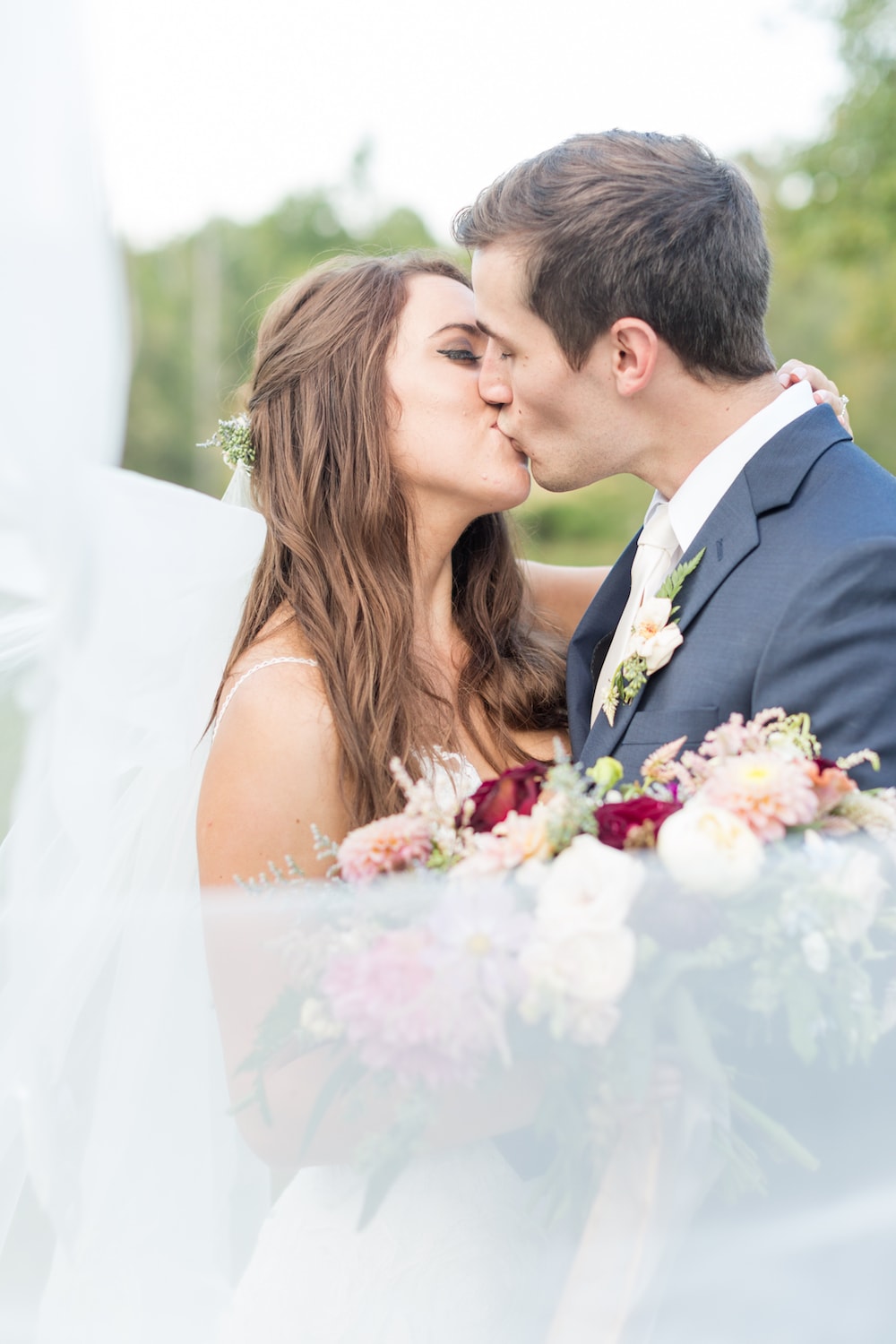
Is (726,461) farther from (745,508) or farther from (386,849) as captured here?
(386,849)

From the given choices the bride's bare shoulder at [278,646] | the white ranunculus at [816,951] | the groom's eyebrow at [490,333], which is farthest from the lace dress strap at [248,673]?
the white ranunculus at [816,951]

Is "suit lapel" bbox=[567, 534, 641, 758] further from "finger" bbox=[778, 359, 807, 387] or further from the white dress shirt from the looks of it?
"finger" bbox=[778, 359, 807, 387]

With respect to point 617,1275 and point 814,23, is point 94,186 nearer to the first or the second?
point 617,1275

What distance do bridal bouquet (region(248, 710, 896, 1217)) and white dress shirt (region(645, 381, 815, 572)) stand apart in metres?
1.00

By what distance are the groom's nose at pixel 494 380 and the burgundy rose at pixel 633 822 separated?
5.10 ft

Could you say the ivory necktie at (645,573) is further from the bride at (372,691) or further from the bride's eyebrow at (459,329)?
the bride's eyebrow at (459,329)

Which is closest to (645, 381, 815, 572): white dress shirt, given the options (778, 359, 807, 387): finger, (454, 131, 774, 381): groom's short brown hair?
(454, 131, 774, 381): groom's short brown hair

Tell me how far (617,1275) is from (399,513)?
2.07m

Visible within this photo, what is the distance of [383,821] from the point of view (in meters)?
2.02

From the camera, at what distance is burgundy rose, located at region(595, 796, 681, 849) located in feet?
6.30

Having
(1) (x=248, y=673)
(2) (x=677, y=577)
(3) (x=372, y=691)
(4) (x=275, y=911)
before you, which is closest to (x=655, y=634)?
(2) (x=677, y=577)

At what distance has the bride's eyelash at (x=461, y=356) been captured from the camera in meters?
3.40

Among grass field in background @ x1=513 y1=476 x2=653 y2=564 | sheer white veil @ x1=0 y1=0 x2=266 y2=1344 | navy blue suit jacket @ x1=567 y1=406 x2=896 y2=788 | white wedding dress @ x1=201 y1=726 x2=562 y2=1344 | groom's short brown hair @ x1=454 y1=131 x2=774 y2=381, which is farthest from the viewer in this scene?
grass field in background @ x1=513 y1=476 x2=653 y2=564

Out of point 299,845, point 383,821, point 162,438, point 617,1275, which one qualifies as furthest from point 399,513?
point 162,438
